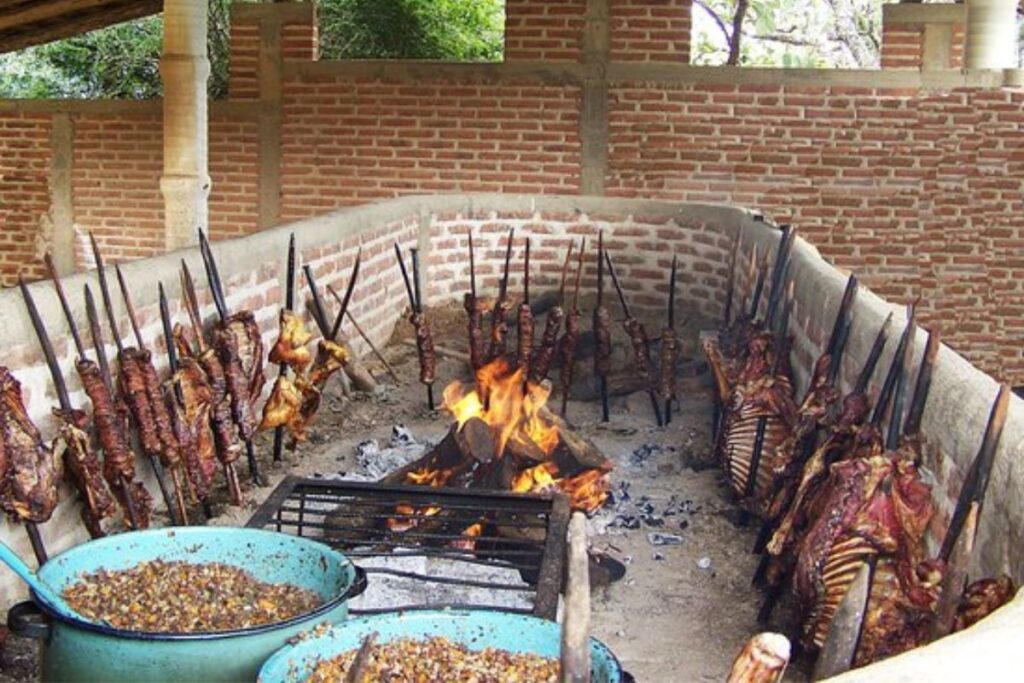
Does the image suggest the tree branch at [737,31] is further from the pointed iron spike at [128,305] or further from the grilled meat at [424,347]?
the pointed iron spike at [128,305]

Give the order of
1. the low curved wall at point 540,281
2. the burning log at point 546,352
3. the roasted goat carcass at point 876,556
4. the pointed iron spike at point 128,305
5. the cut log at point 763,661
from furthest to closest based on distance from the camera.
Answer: the burning log at point 546,352, the pointed iron spike at point 128,305, the low curved wall at point 540,281, the roasted goat carcass at point 876,556, the cut log at point 763,661

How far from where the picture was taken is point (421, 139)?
13.8 m

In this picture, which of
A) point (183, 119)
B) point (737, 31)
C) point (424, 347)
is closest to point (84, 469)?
point (424, 347)

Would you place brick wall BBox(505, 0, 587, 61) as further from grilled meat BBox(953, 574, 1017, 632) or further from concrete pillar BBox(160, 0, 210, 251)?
grilled meat BBox(953, 574, 1017, 632)

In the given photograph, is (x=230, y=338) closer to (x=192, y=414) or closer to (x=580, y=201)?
(x=192, y=414)

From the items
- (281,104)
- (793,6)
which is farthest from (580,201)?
(793,6)

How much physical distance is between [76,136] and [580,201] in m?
6.16

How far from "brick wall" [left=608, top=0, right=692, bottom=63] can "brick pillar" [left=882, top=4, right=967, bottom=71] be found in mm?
1890

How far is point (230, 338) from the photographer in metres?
7.05

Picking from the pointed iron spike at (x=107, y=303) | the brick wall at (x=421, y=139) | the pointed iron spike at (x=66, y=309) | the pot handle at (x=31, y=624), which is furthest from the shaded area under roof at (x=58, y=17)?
the pot handle at (x=31, y=624)

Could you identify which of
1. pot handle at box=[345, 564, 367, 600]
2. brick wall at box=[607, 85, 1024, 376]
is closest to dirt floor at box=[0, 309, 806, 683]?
pot handle at box=[345, 564, 367, 600]

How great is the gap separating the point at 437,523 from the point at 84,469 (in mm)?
1752

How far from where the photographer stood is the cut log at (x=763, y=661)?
8.53 ft

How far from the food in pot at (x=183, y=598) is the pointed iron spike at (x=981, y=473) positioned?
1.92m
